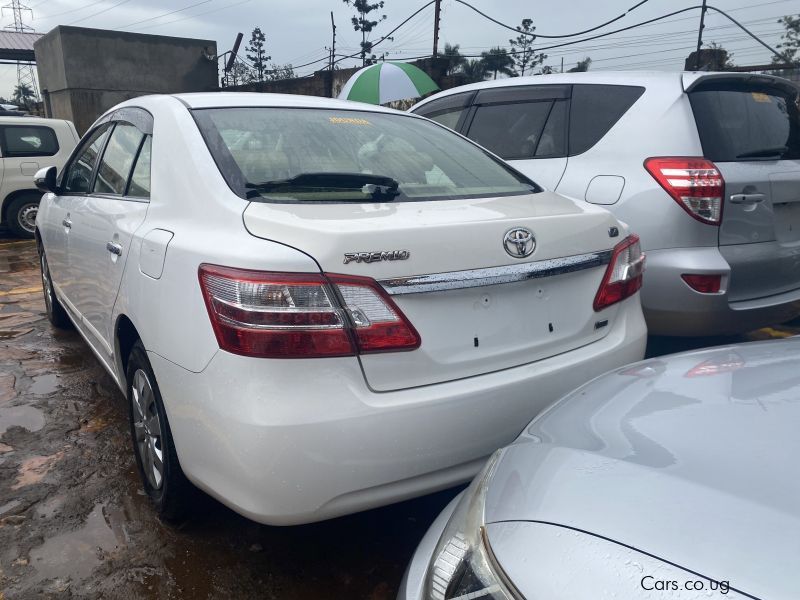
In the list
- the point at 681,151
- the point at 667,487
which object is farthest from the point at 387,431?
the point at 681,151

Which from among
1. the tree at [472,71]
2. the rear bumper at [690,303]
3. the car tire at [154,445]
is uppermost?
the tree at [472,71]

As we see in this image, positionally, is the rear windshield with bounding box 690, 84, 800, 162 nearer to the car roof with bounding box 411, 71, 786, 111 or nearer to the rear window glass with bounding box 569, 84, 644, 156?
the car roof with bounding box 411, 71, 786, 111

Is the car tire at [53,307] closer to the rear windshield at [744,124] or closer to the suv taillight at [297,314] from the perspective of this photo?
the suv taillight at [297,314]

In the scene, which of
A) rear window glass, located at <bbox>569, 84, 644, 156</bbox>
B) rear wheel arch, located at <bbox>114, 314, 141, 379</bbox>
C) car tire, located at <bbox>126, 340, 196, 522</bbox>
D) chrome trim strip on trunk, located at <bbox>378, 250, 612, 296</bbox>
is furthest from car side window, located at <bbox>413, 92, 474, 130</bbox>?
car tire, located at <bbox>126, 340, 196, 522</bbox>

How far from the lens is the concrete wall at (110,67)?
666 inches

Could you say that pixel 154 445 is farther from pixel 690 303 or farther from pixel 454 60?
pixel 454 60

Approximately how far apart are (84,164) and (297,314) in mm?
2499

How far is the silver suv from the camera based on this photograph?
3057mm

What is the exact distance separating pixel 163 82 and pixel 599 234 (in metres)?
18.6

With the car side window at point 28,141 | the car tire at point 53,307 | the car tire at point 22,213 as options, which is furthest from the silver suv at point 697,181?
the car tire at point 22,213

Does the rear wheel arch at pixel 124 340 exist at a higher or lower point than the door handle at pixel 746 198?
lower

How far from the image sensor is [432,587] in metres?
1.24

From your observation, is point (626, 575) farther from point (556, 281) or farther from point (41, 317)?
point (41, 317)

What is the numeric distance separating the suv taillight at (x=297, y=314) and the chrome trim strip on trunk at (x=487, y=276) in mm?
63
